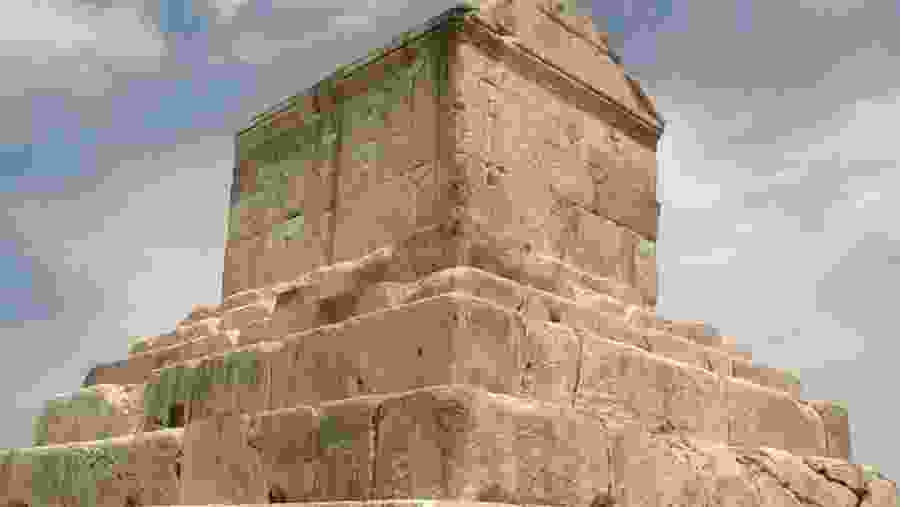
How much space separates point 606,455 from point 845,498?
6.98 feet

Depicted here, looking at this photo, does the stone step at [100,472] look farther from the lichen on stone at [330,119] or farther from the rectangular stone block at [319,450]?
the lichen on stone at [330,119]

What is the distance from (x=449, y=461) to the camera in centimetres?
389

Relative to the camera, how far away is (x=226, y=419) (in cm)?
506

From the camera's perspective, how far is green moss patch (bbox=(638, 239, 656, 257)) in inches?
260

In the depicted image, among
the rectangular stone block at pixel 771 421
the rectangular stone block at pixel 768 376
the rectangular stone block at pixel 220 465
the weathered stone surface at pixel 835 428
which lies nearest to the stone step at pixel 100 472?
the rectangular stone block at pixel 220 465

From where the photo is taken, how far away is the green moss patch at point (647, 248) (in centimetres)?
660

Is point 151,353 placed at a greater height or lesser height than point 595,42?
lesser

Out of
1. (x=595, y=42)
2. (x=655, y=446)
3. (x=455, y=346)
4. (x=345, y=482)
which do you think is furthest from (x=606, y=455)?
(x=595, y=42)

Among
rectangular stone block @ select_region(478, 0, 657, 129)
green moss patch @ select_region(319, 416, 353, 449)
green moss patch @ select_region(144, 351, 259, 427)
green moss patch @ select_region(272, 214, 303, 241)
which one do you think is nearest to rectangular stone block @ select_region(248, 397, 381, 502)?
green moss patch @ select_region(319, 416, 353, 449)

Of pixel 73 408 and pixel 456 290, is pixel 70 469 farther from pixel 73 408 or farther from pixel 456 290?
pixel 456 290

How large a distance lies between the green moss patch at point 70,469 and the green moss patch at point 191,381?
0.34 m

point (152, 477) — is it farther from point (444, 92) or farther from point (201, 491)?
point (444, 92)

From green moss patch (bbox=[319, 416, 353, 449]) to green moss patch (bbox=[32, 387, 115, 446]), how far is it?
233 centimetres

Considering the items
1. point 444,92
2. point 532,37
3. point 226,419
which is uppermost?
point 532,37
